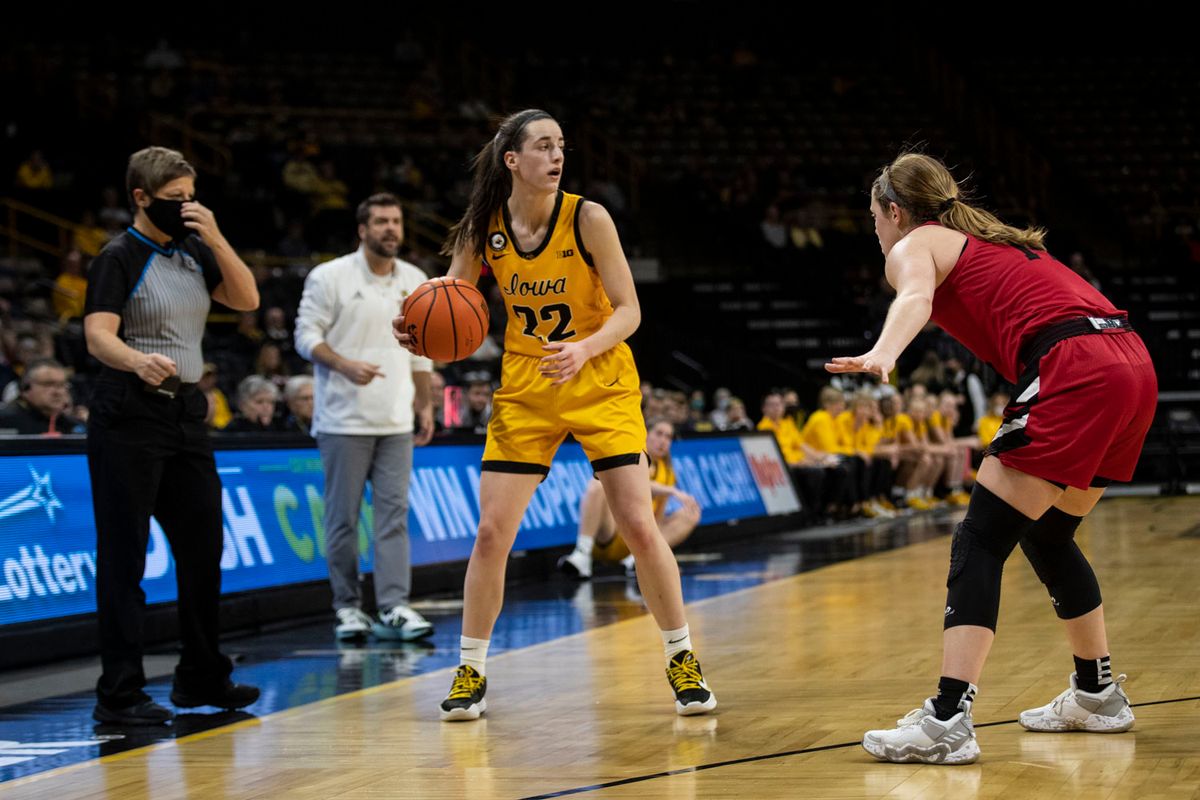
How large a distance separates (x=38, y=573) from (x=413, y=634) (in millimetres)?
1761

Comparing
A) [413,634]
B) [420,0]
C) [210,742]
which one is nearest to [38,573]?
[413,634]

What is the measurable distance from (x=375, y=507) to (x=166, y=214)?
254 cm

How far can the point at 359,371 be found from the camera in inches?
296

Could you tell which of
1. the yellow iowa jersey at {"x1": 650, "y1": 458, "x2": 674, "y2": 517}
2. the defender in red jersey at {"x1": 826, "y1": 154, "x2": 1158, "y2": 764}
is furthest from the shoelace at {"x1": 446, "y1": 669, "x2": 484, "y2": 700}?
the yellow iowa jersey at {"x1": 650, "y1": 458, "x2": 674, "y2": 517}

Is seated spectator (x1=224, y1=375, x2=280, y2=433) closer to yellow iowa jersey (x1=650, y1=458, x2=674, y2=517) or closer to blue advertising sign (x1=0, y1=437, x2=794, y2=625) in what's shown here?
blue advertising sign (x1=0, y1=437, x2=794, y2=625)

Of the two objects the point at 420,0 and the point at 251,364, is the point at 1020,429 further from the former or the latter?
the point at 420,0

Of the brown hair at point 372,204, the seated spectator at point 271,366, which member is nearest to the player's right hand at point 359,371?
the brown hair at point 372,204

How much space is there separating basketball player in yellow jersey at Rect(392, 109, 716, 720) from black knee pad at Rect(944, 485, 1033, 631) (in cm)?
125

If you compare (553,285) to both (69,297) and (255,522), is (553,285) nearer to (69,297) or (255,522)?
(255,522)

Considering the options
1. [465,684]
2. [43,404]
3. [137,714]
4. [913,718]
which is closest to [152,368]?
[137,714]

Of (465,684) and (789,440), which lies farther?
(789,440)

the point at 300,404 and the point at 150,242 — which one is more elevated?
the point at 150,242

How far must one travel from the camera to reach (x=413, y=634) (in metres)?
7.75

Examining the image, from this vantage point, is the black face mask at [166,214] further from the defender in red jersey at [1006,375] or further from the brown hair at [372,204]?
the defender in red jersey at [1006,375]
